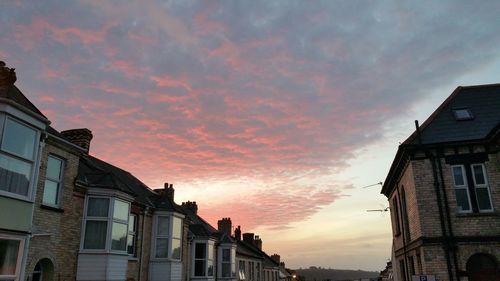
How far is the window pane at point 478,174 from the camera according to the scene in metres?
16.5

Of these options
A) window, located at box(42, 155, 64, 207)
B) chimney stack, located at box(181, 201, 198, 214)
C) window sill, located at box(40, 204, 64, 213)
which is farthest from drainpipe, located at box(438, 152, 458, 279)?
chimney stack, located at box(181, 201, 198, 214)

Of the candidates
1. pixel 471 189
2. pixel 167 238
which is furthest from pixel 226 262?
pixel 471 189

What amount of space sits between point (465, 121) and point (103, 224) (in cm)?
1706

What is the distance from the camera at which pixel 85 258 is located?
15.1 meters

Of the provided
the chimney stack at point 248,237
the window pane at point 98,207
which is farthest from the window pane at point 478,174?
the chimney stack at point 248,237

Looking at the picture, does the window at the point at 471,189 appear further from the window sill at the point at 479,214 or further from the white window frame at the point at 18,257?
the white window frame at the point at 18,257

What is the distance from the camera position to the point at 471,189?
16344mm

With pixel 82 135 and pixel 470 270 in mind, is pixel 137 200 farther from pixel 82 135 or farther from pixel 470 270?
pixel 470 270

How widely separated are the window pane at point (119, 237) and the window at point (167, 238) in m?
4.34

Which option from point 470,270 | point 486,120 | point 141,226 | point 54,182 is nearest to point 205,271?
point 141,226

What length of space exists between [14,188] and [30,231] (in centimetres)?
150

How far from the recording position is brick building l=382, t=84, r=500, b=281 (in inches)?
609

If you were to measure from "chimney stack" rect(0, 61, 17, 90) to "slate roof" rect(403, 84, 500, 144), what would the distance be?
15.9 metres

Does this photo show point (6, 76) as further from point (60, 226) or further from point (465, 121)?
point (465, 121)
